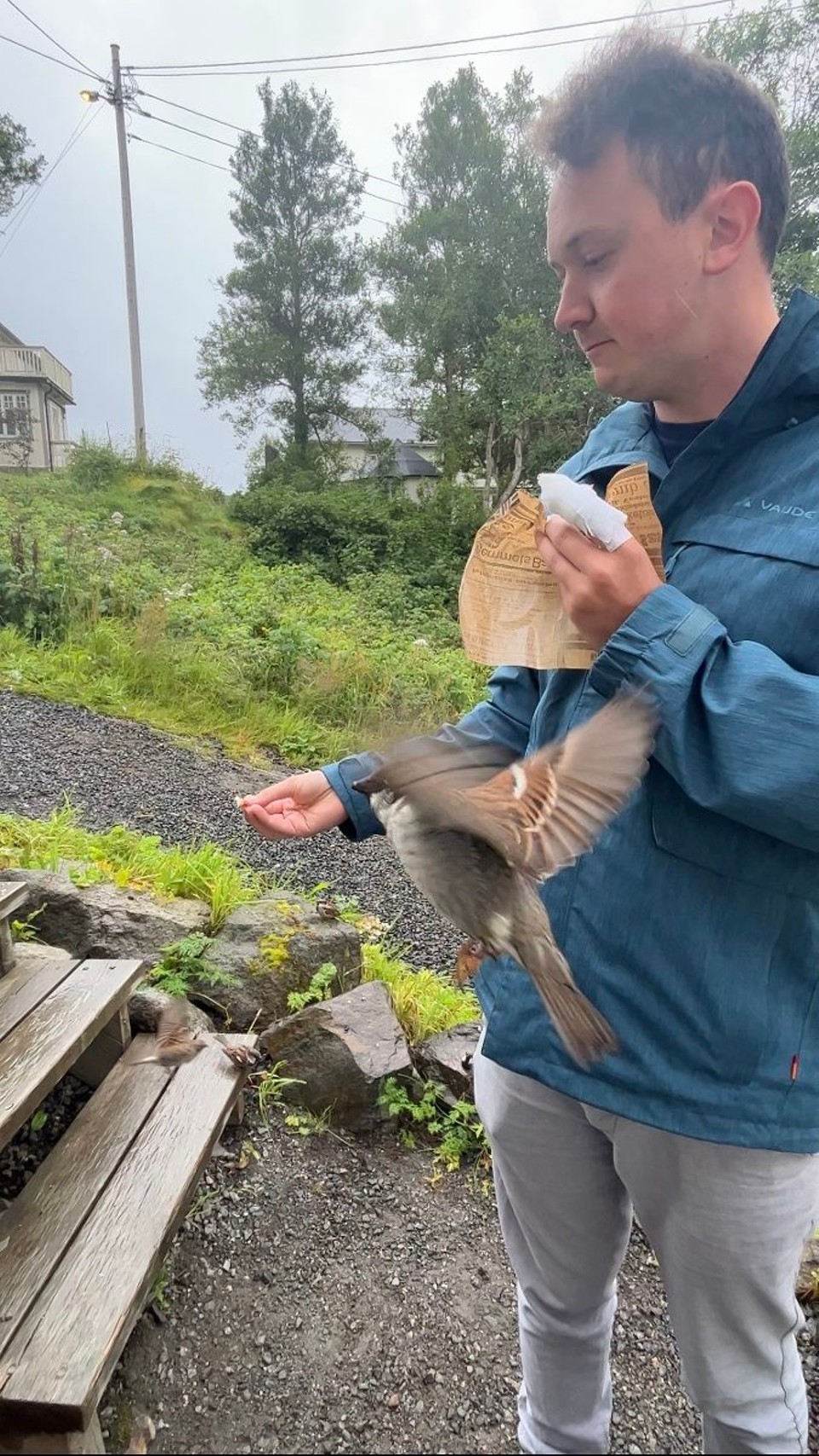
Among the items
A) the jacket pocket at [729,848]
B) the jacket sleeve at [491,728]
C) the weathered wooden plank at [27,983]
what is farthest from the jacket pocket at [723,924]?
the weathered wooden plank at [27,983]

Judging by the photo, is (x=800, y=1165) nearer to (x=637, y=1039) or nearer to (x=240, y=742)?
(x=637, y=1039)

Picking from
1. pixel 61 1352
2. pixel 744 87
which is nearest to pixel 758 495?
pixel 744 87

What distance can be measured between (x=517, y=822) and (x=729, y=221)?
0.82 meters

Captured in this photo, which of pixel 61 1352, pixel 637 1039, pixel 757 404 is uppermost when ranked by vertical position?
pixel 757 404

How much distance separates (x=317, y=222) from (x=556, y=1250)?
75.1 feet

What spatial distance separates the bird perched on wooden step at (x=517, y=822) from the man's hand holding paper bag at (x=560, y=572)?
13 centimetres

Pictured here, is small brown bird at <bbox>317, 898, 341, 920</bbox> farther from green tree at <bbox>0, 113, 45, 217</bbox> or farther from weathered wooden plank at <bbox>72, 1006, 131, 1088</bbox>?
green tree at <bbox>0, 113, 45, 217</bbox>

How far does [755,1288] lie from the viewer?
3.68 ft

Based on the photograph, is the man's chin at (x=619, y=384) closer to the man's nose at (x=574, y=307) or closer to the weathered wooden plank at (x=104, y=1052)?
the man's nose at (x=574, y=307)

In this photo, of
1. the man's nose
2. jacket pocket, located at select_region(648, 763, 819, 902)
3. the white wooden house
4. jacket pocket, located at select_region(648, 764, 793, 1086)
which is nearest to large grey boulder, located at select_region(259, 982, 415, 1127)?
jacket pocket, located at select_region(648, 764, 793, 1086)

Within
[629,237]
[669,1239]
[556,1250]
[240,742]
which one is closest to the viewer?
[629,237]

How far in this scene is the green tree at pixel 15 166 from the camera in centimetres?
880

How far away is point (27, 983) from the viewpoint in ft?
8.66

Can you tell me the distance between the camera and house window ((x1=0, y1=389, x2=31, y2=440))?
2178cm
